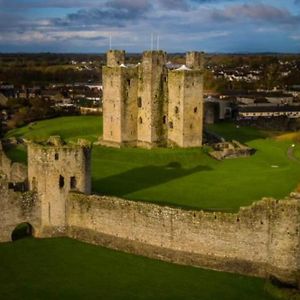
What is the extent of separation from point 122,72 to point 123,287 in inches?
992

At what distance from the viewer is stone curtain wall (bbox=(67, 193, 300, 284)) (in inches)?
735

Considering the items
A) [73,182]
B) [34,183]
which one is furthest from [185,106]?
Result: [34,183]

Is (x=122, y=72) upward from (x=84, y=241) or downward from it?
upward

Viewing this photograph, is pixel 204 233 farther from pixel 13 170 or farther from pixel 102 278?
pixel 13 170

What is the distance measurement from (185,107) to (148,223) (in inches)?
829

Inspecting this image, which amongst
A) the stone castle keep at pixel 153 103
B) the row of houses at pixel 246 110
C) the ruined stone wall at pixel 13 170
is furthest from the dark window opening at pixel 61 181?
the row of houses at pixel 246 110

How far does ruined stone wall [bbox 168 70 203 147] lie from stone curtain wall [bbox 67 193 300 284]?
64.4ft

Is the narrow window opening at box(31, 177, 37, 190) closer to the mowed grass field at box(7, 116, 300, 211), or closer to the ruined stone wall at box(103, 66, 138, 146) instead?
the mowed grass field at box(7, 116, 300, 211)

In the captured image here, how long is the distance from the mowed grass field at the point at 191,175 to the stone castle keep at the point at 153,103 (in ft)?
5.01

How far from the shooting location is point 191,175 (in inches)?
1415

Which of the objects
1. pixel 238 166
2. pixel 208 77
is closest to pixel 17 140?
pixel 238 166

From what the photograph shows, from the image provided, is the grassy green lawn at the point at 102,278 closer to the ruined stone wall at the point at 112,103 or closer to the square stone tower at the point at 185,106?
the square stone tower at the point at 185,106

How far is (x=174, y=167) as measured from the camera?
125 feet

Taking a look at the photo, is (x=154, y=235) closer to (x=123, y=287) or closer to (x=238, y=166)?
(x=123, y=287)
